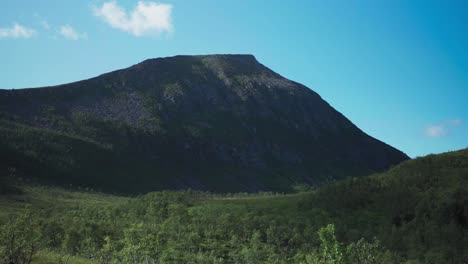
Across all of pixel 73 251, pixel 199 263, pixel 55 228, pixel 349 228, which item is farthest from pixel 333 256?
pixel 349 228

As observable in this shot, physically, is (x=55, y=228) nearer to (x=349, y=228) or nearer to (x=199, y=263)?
(x=199, y=263)

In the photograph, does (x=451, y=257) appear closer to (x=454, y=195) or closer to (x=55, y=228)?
(x=454, y=195)

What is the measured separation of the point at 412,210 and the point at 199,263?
107 metres

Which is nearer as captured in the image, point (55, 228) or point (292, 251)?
point (55, 228)

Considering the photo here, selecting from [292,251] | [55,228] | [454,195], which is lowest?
[292,251]

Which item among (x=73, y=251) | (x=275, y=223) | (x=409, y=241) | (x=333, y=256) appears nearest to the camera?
(x=333, y=256)

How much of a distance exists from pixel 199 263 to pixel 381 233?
8241 centimetres

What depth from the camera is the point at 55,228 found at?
14500 centimetres

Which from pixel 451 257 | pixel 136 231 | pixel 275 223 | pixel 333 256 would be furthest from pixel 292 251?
pixel 333 256

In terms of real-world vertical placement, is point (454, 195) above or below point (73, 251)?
above

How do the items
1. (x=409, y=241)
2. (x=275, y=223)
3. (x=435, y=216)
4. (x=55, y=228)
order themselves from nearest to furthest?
(x=55, y=228)
(x=409, y=241)
(x=435, y=216)
(x=275, y=223)

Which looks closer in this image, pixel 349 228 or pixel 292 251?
pixel 292 251

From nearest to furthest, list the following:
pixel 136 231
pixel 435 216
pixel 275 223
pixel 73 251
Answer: pixel 136 231
pixel 73 251
pixel 435 216
pixel 275 223

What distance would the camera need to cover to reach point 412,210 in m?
190
